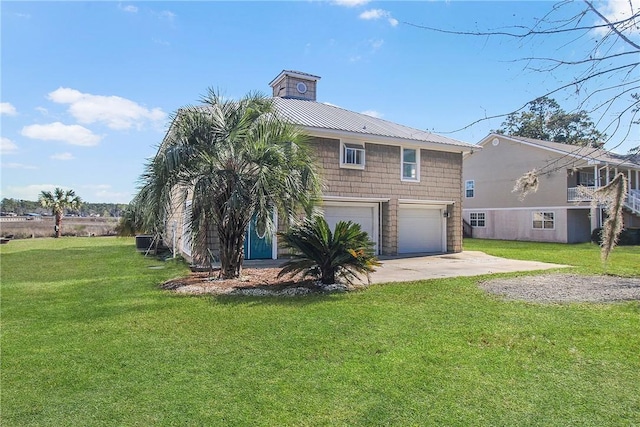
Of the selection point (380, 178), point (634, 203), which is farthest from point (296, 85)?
point (634, 203)

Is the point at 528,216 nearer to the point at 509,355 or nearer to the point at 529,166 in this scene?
the point at 529,166

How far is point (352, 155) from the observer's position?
15.2 meters

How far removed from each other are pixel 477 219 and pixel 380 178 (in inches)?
676

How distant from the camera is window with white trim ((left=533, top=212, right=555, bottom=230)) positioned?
25.0m

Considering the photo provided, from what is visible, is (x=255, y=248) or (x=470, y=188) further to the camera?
(x=470, y=188)

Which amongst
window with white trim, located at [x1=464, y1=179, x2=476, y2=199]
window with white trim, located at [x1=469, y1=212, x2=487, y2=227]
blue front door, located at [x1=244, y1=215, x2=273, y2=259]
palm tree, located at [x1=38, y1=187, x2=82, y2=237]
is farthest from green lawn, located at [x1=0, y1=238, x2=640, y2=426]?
palm tree, located at [x1=38, y1=187, x2=82, y2=237]

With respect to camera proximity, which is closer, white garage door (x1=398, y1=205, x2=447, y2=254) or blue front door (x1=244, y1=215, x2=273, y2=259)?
blue front door (x1=244, y1=215, x2=273, y2=259)

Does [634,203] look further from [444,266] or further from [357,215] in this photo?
[357,215]

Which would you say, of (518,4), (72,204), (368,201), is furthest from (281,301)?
(72,204)

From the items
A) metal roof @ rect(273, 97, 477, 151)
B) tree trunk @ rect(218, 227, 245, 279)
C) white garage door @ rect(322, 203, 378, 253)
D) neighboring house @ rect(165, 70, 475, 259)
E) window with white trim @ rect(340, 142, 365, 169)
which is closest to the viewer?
tree trunk @ rect(218, 227, 245, 279)

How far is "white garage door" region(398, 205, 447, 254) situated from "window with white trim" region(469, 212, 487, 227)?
13483 mm

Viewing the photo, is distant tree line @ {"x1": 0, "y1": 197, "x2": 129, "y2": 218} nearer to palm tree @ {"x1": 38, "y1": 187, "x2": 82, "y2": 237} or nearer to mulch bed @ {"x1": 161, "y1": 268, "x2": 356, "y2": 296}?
palm tree @ {"x1": 38, "y1": 187, "x2": 82, "y2": 237}

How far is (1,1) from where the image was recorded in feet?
24.0

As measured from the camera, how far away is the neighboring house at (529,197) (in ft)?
79.5
